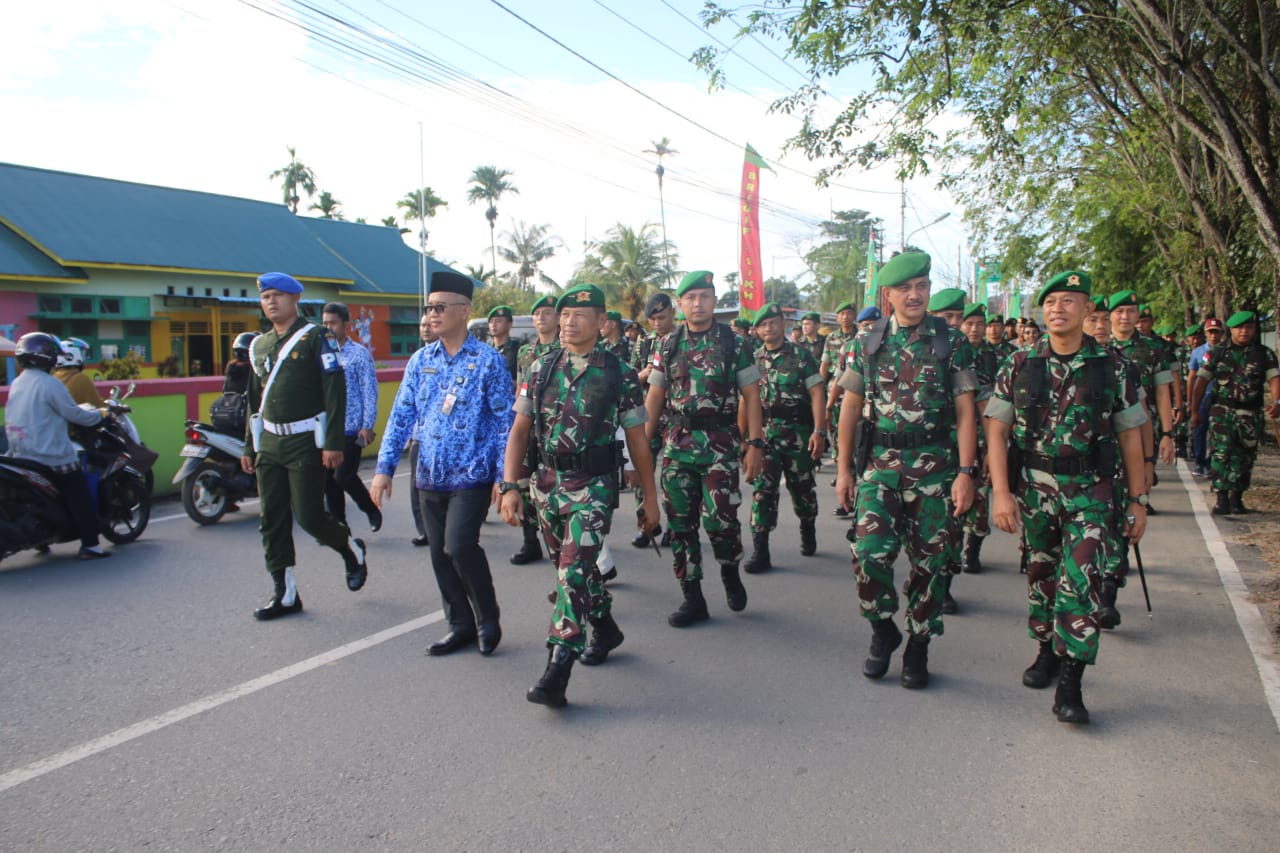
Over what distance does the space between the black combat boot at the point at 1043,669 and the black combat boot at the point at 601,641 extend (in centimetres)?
200

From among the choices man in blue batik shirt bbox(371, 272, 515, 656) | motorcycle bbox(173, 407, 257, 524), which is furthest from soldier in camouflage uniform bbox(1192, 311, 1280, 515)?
motorcycle bbox(173, 407, 257, 524)

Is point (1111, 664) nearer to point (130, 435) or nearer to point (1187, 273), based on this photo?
point (130, 435)

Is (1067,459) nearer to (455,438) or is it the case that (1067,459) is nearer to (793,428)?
(455,438)

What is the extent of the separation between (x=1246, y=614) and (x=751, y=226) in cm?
1428

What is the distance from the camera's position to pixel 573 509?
4.09m

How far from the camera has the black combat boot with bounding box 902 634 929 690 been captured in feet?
13.8

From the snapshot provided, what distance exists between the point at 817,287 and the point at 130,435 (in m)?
61.7

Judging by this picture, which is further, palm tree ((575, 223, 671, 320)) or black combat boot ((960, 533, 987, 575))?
palm tree ((575, 223, 671, 320))

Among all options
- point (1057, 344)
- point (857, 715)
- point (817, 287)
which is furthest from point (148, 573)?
point (817, 287)

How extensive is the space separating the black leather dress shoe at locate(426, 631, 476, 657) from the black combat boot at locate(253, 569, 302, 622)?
1.14 m

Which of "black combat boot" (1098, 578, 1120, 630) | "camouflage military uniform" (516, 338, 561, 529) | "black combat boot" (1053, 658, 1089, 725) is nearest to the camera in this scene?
"black combat boot" (1053, 658, 1089, 725)

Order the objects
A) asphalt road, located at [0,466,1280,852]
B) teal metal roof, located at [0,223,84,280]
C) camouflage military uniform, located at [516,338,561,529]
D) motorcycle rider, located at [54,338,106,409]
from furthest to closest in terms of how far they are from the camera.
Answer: teal metal roof, located at [0,223,84,280]
motorcycle rider, located at [54,338,106,409]
camouflage military uniform, located at [516,338,561,529]
asphalt road, located at [0,466,1280,852]

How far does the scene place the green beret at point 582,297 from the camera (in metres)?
4.23

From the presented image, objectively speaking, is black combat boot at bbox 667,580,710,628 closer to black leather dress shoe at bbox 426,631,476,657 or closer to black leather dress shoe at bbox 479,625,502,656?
black leather dress shoe at bbox 479,625,502,656
